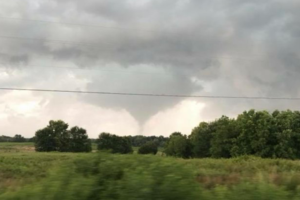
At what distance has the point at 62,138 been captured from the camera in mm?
75062

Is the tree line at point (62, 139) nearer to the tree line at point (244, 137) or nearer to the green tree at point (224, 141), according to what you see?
the tree line at point (244, 137)

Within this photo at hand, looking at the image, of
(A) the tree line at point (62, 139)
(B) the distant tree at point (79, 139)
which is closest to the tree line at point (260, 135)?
(A) the tree line at point (62, 139)

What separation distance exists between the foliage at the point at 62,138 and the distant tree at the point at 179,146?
77.6ft

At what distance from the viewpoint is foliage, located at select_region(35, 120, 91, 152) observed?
70.5m

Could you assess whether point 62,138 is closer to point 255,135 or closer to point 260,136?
point 255,135

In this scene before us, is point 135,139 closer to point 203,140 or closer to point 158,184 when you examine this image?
point 203,140

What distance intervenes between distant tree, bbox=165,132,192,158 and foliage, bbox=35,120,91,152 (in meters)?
23.6

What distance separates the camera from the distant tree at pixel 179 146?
9319 cm

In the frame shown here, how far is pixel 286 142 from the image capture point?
222 ft

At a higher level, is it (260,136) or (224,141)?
(260,136)

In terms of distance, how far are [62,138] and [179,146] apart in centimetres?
3054

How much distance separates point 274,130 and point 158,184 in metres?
65.5

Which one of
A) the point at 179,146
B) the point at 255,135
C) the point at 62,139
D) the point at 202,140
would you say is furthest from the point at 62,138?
the point at 255,135

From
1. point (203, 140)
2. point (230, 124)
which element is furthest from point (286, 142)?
point (203, 140)
